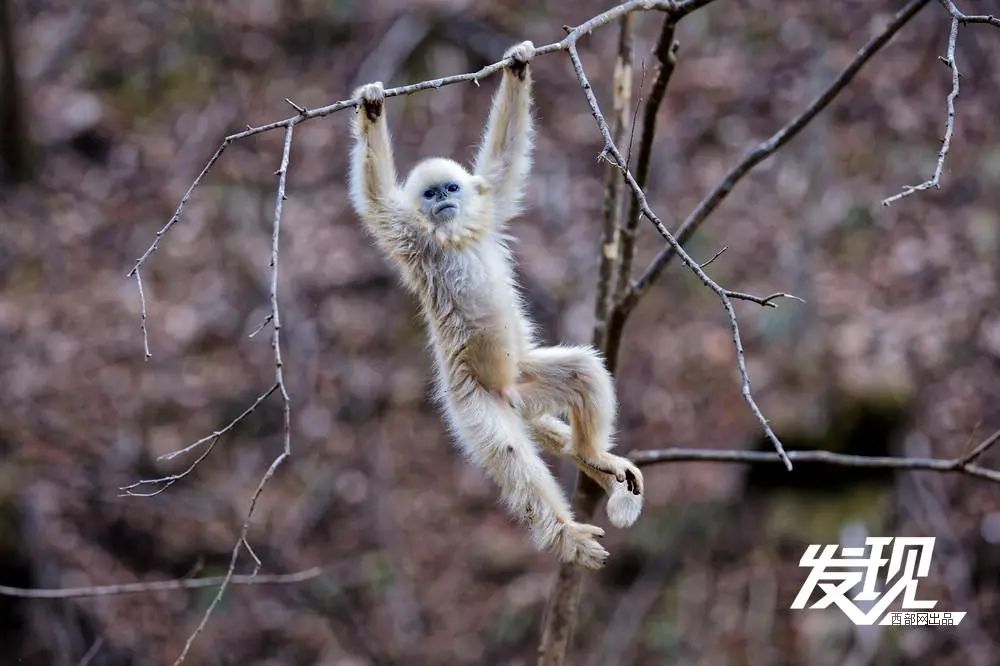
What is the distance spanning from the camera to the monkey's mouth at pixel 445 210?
4.65 meters

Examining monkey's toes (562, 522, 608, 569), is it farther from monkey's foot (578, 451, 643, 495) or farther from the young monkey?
monkey's foot (578, 451, 643, 495)

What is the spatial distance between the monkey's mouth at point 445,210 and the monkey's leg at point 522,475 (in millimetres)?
778

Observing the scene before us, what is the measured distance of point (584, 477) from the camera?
5.09 metres

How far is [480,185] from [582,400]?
1.07 metres

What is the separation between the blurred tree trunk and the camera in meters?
9.95

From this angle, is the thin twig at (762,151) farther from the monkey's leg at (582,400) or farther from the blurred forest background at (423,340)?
the blurred forest background at (423,340)

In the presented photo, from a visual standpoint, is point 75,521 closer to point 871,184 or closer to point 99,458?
point 99,458

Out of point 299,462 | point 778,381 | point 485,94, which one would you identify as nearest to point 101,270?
point 299,462

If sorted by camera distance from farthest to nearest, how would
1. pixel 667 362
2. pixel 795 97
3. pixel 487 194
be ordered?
pixel 795 97 < pixel 667 362 < pixel 487 194

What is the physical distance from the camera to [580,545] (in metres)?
4.08

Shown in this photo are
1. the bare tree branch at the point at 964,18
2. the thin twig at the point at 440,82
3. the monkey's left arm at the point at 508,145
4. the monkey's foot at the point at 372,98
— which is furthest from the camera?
the monkey's left arm at the point at 508,145

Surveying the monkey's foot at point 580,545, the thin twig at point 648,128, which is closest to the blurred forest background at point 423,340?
the thin twig at point 648,128

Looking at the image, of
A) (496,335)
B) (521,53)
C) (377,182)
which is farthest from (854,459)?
(377,182)

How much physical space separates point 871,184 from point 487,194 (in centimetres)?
656
